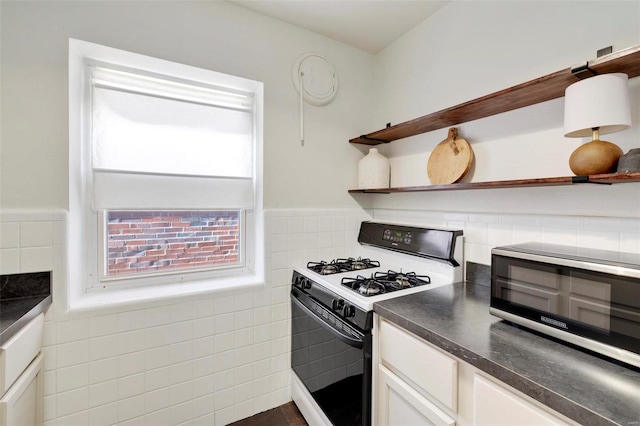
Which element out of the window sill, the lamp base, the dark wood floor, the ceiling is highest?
the ceiling

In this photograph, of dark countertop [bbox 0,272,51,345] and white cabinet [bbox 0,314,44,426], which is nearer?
white cabinet [bbox 0,314,44,426]

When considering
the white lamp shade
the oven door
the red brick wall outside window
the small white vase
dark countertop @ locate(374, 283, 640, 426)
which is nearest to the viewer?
dark countertop @ locate(374, 283, 640, 426)

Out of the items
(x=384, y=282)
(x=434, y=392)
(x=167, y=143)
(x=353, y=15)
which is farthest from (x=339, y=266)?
(x=353, y=15)

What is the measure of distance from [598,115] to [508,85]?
1.88 ft

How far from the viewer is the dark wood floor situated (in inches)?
68.7

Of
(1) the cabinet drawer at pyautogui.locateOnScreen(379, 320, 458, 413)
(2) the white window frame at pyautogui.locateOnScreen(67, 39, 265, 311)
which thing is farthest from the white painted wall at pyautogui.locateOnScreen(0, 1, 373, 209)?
(1) the cabinet drawer at pyautogui.locateOnScreen(379, 320, 458, 413)

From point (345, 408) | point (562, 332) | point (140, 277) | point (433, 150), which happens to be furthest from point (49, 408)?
point (433, 150)

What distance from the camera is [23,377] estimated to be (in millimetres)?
1115

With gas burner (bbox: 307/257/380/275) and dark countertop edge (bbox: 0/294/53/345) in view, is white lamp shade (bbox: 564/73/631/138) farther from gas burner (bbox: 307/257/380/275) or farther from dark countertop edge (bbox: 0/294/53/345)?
dark countertop edge (bbox: 0/294/53/345)

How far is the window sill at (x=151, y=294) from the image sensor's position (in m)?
1.43

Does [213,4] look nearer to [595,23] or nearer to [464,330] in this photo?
[595,23]

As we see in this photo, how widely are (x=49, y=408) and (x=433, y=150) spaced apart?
2498 millimetres

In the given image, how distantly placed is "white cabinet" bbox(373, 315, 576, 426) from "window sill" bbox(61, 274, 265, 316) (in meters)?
0.96

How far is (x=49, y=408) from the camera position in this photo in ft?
4.36
